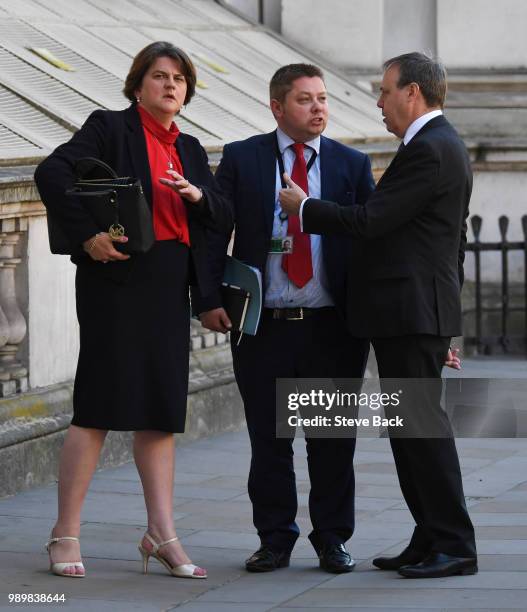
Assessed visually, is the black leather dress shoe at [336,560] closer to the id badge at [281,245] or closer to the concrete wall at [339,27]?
the id badge at [281,245]

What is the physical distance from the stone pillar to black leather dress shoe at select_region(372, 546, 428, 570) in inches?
95.1

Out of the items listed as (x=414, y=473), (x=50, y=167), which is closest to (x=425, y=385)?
(x=414, y=473)

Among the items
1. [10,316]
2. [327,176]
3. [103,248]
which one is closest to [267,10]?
[10,316]

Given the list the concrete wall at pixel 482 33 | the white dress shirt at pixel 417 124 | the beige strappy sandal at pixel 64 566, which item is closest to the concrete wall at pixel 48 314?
the beige strappy sandal at pixel 64 566

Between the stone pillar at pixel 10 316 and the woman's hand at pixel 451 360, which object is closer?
the woman's hand at pixel 451 360

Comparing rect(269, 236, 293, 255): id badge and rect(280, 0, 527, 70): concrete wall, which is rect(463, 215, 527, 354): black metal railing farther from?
rect(269, 236, 293, 255): id badge

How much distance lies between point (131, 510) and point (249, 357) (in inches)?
56.1

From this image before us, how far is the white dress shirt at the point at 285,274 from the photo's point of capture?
614 centimetres

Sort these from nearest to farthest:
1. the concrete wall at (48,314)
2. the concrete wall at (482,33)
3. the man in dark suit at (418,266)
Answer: the man in dark suit at (418,266) → the concrete wall at (48,314) → the concrete wall at (482,33)

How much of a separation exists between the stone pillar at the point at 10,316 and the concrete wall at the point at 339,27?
24.6 feet

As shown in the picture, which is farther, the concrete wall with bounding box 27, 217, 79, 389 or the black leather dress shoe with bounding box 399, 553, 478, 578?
the concrete wall with bounding box 27, 217, 79, 389

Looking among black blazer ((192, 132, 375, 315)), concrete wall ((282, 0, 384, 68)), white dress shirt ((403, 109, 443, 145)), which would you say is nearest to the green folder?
black blazer ((192, 132, 375, 315))

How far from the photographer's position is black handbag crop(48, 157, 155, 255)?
5.67 m

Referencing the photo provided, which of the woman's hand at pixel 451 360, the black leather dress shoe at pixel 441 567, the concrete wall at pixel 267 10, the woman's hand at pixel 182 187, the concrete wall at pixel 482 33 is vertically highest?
the concrete wall at pixel 267 10
